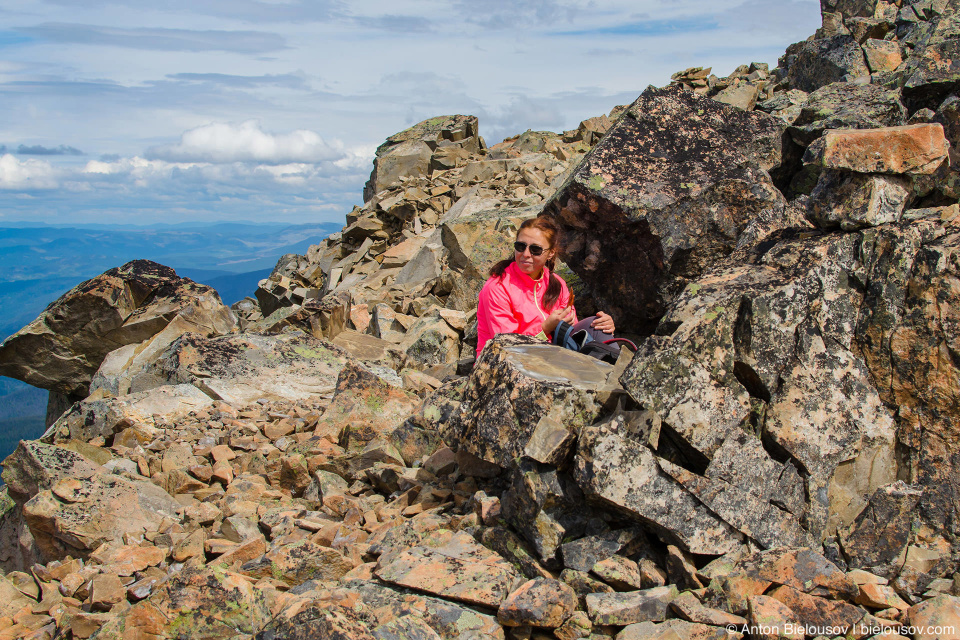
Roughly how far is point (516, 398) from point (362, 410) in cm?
308

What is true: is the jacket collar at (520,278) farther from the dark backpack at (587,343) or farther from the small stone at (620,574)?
the small stone at (620,574)

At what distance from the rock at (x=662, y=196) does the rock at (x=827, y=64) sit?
12307 mm

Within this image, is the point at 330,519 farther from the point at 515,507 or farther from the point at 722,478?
the point at 722,478

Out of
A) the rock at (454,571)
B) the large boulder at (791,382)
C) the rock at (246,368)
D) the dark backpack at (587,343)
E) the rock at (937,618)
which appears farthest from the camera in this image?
the rock at (246,368)

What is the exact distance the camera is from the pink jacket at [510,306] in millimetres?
→ 7141

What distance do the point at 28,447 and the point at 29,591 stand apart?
1770 millimetres

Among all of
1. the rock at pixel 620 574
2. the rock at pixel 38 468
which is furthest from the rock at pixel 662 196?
the rock at pixel 38 468

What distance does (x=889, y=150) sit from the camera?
479 centimetres

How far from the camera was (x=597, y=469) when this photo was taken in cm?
423

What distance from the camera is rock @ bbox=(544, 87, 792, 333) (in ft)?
22.5

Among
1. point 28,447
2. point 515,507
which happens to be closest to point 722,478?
point 515,507

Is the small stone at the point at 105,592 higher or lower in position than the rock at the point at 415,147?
lower

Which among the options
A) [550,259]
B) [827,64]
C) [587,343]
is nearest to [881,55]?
[827,64]

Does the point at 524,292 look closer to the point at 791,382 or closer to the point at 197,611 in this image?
the point at 791,382
